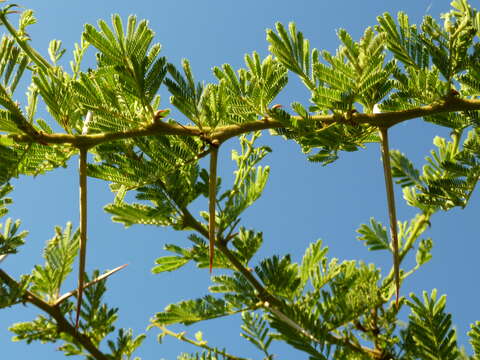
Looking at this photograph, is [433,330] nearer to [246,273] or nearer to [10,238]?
[246,273]

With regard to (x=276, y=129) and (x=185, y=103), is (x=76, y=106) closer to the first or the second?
(x=185, y=103)

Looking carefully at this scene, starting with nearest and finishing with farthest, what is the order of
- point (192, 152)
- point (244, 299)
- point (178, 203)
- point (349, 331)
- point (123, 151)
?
point (192, 152) → point (123, 151) → point (178, 203) → point (244, 299) → point (349, 331)

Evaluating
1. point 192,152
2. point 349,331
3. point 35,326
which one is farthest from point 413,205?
point 35,326

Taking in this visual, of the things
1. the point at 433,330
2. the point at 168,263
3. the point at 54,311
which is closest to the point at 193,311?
the point at 168,263

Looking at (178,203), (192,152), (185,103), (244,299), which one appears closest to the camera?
(185,103)

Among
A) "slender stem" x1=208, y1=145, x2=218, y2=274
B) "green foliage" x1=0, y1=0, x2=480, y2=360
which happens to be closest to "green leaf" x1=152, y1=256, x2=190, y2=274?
"green foliage" x1=0, y1=0, x2=480, y2=360

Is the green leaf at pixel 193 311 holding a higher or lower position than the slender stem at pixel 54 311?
higher

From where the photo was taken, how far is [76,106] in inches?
66.2

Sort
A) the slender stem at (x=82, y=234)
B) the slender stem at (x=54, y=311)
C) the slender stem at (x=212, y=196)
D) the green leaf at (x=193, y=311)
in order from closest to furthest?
1. the slender stem at (x=82, y=234)
2. the slender stem at (x=212, y=196)
3. the slender stem at (x=54, y=311)
4. the green leaf at (x=193, y=311)

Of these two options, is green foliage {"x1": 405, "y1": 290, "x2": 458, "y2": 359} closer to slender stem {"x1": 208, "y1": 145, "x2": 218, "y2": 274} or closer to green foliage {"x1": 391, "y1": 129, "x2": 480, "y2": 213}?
green foliage {"x1": 391, "y1": 129, "x2": 480, "y2": 213}

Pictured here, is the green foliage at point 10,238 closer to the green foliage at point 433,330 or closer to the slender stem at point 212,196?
the slender stem at point 212,196

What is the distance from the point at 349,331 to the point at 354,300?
302 mm

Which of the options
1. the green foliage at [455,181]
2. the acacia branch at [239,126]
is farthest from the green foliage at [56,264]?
the green foliage at [455,181]

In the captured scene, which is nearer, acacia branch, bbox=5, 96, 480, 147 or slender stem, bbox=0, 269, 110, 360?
acacia branch, bbox=5, 96, 480, 147
